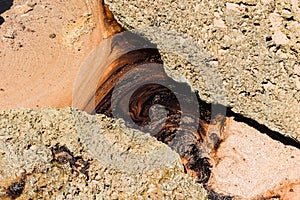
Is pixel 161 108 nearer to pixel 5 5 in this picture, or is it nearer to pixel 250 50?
pixel 250 50

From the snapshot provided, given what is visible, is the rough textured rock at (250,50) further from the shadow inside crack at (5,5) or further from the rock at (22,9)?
the shadow inside crack at (5,5)

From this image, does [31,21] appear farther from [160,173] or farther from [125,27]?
[160,173]

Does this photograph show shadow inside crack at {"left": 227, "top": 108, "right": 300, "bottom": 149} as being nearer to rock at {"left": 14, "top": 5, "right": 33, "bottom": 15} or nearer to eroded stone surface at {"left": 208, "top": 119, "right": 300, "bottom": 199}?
eroded stone surface at {"left": 208, "top": 119, "right": 300, "bottom": 199}

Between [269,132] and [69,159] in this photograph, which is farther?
[269,132]

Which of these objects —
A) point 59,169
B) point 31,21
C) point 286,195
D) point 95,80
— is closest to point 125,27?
point 95,80

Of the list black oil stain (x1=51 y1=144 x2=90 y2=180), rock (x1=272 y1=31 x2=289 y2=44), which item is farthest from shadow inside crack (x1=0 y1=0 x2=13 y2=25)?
rock (x1=272 y1=31 x2=289 y2=44)

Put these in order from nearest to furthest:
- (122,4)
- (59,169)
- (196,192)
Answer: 1. (59,169)
2. (196,192)
3. (122,4)

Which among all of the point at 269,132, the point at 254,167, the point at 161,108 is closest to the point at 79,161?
the point at 161,108
